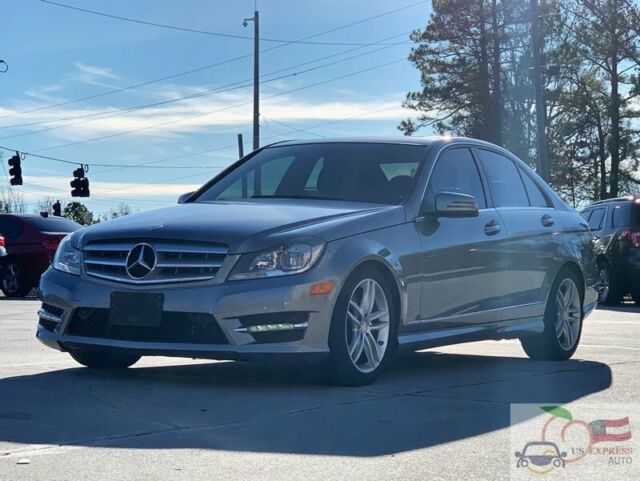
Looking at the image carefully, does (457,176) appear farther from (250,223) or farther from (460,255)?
(250,223)

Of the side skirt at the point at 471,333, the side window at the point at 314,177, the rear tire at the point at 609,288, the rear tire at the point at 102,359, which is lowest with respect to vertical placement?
the rear tire at the point at 609,288

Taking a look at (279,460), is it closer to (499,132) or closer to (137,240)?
(137,240)

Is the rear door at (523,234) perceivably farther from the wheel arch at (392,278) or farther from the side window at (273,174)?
the side window at (273,174)

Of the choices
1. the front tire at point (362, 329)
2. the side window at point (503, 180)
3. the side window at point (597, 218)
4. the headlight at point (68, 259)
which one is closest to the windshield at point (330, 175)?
the front tire at point (362, 329)

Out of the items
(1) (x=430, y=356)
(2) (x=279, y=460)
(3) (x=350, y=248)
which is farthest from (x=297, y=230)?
(1) (x=430, y=356)

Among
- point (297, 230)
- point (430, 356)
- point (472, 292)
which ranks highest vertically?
point (297, 230)

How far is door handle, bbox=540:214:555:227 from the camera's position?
890 cm

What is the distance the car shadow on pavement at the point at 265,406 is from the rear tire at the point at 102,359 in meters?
0.06

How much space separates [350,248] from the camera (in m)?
6.59

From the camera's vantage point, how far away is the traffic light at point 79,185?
147 ft

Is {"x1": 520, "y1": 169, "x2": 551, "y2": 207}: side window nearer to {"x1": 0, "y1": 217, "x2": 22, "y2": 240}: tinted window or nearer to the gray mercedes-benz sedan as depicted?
the gray mercedes-benz sedan

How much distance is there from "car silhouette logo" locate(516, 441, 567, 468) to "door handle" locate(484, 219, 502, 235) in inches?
120

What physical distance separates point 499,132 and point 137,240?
43.0 m

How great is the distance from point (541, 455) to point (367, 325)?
2079mm
